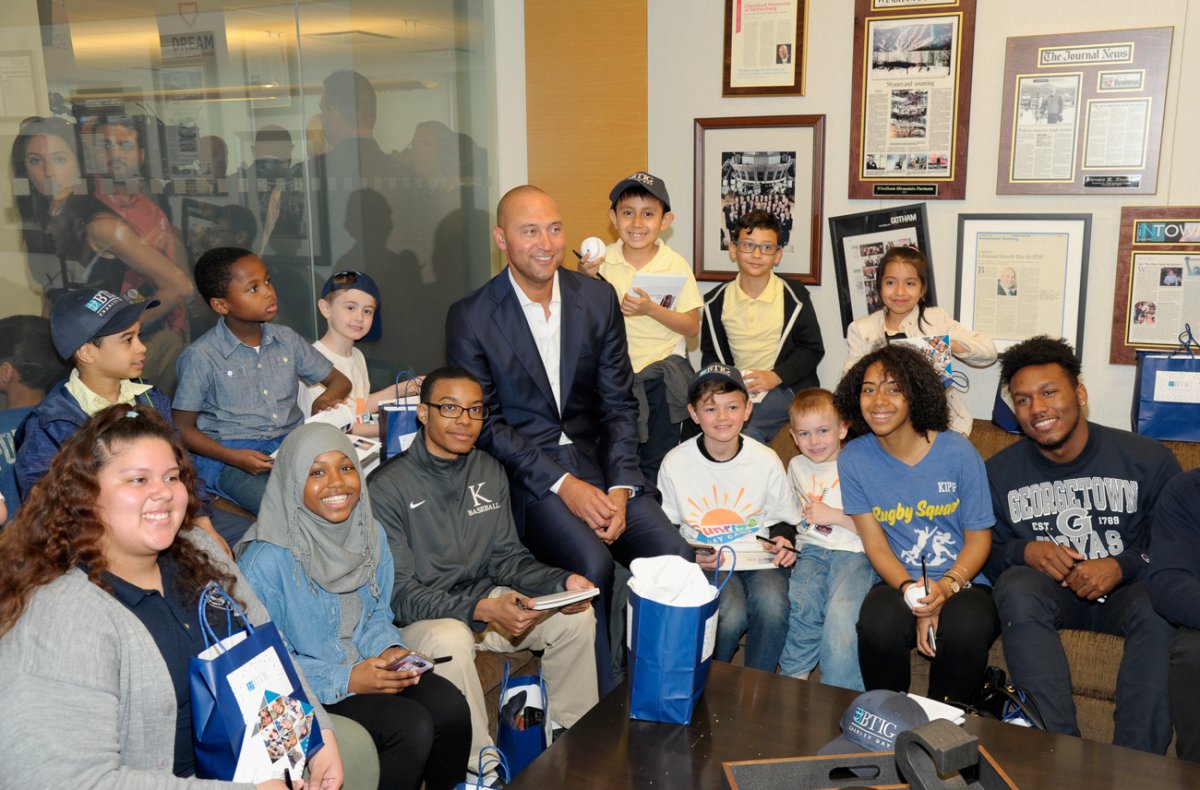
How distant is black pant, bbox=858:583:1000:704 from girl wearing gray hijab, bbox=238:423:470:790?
1.26 metres

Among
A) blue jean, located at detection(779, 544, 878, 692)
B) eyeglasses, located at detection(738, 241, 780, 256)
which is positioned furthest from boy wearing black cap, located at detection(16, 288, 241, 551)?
eyeglasses, located at detection(738, 241, 780, 256)

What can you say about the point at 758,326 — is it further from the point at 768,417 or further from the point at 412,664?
the point at 412,664

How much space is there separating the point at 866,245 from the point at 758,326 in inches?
27.2

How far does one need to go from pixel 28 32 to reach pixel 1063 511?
3.61 meters

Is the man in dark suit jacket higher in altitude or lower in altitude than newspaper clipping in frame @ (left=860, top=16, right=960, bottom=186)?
lower

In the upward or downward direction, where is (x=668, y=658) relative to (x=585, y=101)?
downward

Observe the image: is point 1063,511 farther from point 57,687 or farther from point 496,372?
point 57,687

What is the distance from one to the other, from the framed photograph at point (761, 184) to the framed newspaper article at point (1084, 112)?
85 centimetres

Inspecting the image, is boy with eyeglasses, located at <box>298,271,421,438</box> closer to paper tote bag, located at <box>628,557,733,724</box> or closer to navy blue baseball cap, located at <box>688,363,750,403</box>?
navy blue baseball cap, located at <box>688,363,750,403</box>

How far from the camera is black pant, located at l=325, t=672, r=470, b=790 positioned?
7.86 ft

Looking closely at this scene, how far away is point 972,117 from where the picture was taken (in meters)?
4.25

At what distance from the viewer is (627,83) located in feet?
16.2

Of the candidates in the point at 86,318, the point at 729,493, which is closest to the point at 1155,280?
the point at 729,493

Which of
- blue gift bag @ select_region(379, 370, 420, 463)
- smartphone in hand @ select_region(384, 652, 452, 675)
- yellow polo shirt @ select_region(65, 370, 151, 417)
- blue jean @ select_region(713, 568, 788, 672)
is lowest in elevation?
blue jean @ select_region(713, 568, 788, 672)
